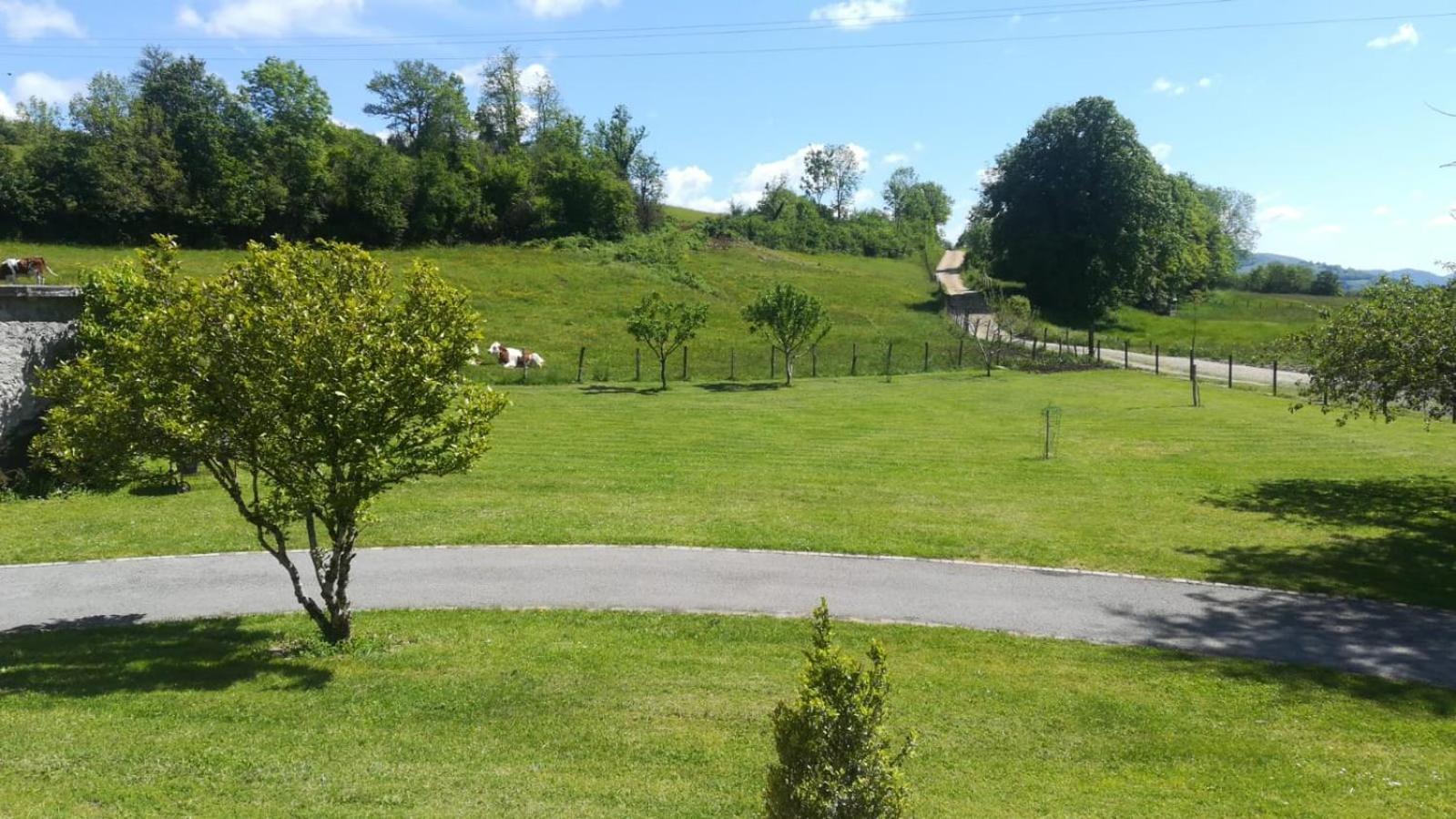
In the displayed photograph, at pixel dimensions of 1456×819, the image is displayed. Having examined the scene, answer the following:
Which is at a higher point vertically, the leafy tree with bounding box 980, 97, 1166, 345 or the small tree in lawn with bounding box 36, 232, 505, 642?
the leafy tree with bounding box 980, 97, 1166, 345

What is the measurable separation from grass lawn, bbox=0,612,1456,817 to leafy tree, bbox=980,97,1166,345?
58844mm

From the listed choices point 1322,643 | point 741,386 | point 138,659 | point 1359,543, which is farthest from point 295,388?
point 741,386

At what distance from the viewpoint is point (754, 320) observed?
3991cm

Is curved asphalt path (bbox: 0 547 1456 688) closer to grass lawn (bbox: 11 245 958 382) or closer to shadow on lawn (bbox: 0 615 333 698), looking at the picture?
shadow on lawn (bbox: 0 615 333 698)

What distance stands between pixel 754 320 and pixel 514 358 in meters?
10.7

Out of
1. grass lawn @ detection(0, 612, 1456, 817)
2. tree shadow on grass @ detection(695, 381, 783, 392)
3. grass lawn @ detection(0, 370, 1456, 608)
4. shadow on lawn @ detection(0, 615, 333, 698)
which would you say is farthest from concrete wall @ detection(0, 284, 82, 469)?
tree shadow on grass @ detection(695, 381, 783, 392)

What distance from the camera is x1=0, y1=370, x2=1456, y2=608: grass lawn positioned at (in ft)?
48.2

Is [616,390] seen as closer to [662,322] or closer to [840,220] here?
[662,322]

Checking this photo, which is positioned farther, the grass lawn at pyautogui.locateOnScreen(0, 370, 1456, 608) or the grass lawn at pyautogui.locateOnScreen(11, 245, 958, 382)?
the grass lawn at pyautogui.locateOnScreen(11, 245, 958, 382)

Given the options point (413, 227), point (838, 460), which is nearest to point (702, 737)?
point (838, 460)

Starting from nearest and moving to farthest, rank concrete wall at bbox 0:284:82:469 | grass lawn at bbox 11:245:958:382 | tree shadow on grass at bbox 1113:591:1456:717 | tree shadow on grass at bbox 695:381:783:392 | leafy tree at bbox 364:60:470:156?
tree shadow on grass at bbox 1113:591:1456:717 < concrete wall at bbox 0:284:82:469 < tree shadow on grass at bbox 695:381:783:392 < grass lawn at bbox 11:245:958:382 < leafy tree at bbox 364:60:470:156

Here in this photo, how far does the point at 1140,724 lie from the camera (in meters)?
8.45

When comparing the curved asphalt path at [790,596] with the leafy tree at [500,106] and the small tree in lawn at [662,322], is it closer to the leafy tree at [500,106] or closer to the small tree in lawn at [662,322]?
the small tree in lawn at [662,322]

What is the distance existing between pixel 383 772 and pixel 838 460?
1606cm
